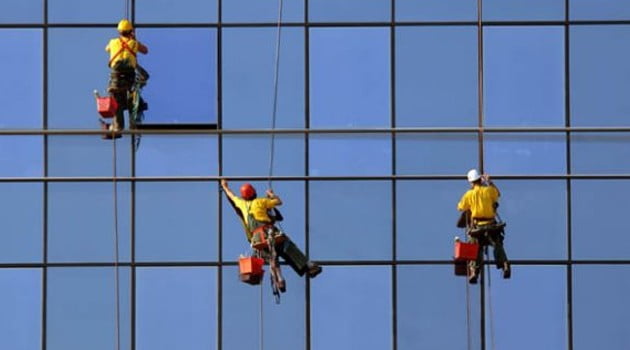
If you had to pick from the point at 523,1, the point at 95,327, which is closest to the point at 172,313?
the point at 95,327

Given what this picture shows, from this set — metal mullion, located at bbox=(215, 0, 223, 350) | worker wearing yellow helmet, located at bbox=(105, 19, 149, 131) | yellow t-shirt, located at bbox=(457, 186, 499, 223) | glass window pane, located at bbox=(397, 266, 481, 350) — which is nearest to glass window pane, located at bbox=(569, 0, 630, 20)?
yellow t-shirt, located at bbox=(457, 186, 499, 223)

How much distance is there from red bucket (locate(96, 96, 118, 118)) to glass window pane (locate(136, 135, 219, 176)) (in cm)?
204

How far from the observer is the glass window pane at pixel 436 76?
35.5 meters

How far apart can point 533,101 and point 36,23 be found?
6803 mm

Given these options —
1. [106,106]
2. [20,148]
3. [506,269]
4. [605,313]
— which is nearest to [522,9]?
[506,269]

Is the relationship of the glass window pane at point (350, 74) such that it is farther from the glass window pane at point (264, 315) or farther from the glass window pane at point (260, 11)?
the glass window pane at point (264, 315)

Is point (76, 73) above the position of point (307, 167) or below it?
above

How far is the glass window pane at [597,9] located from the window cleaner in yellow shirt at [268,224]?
5001 millimetres

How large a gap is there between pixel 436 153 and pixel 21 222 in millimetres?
5634

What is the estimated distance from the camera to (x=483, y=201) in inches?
1326

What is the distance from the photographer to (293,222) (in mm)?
35219

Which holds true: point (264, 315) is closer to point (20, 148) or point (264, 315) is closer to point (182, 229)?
point (182, 229)

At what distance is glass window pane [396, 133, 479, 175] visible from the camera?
3534 centimetres

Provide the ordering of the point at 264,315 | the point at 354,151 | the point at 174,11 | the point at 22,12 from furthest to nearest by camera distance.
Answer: the point at 22,12
the point at 174,11
the point at 354,151
the point at 264,315
